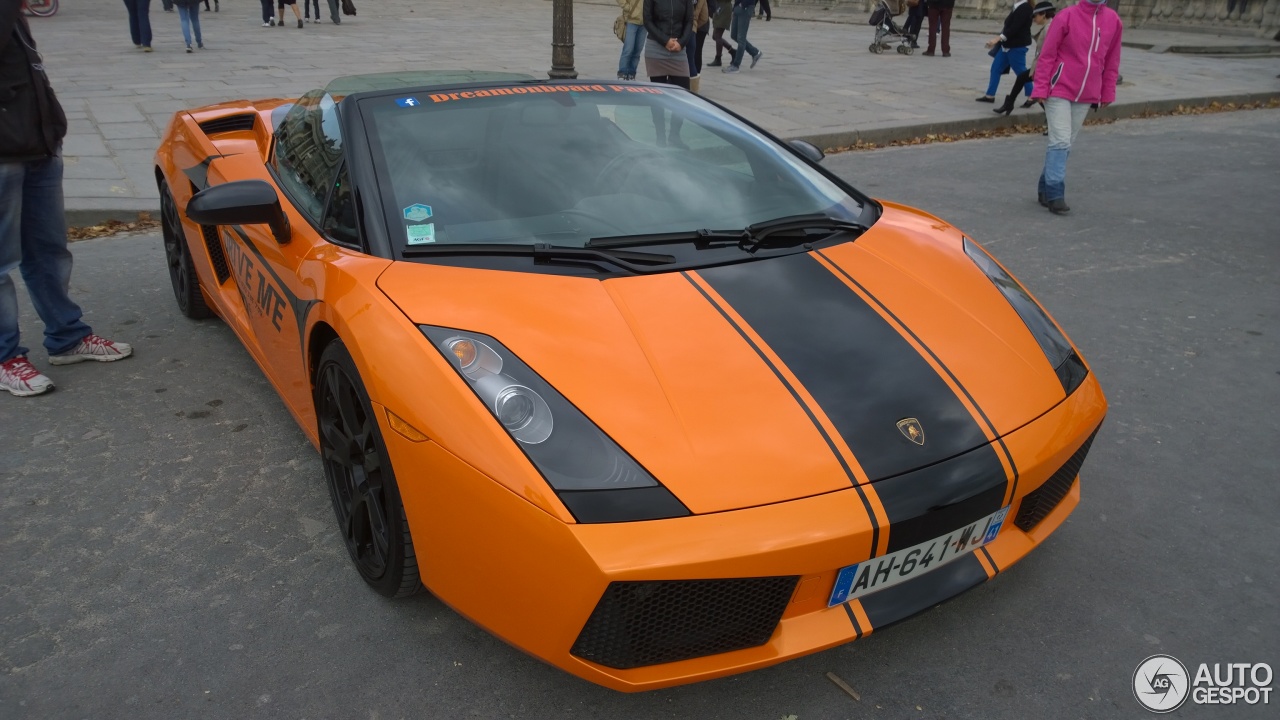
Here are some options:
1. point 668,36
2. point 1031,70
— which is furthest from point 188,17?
point 1031,70

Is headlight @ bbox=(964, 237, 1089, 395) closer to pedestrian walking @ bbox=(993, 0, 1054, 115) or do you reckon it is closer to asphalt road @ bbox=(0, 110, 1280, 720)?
asphalt road @ bbox=(0, 110, 1280, 720)

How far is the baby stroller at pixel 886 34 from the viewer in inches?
622

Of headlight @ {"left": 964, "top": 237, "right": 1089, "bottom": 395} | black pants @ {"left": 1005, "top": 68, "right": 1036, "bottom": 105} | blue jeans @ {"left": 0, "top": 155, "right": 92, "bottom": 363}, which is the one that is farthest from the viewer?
black pants @ {"left": 1005, "top": 68, "right": 1036, "bottom": 105}

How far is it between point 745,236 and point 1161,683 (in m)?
1.54

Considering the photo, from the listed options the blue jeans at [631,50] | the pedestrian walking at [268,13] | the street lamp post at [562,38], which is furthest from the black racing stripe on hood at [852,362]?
the pedestrian walking at [268,13]

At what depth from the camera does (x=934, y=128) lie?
9945mm

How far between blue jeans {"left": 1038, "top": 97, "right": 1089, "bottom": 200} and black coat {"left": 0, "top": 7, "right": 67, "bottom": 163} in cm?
617

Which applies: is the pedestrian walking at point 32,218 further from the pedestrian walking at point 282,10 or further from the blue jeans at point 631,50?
the pedestrian walking at point 282,10

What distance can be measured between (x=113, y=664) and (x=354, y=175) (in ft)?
4.70

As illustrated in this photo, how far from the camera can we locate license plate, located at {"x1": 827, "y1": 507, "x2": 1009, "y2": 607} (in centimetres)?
193

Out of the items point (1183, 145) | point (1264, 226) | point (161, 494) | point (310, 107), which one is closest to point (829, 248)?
point (310, 107)

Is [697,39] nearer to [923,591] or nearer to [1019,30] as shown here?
[1019,30]

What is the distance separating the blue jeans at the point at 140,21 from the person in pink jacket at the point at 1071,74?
1173 cm

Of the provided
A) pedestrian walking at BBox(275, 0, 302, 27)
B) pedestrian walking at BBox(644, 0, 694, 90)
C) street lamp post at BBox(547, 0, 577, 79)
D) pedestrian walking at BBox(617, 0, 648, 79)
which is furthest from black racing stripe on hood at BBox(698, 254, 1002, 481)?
pedestrian walking at BBox(275, 0, 302, 27)
